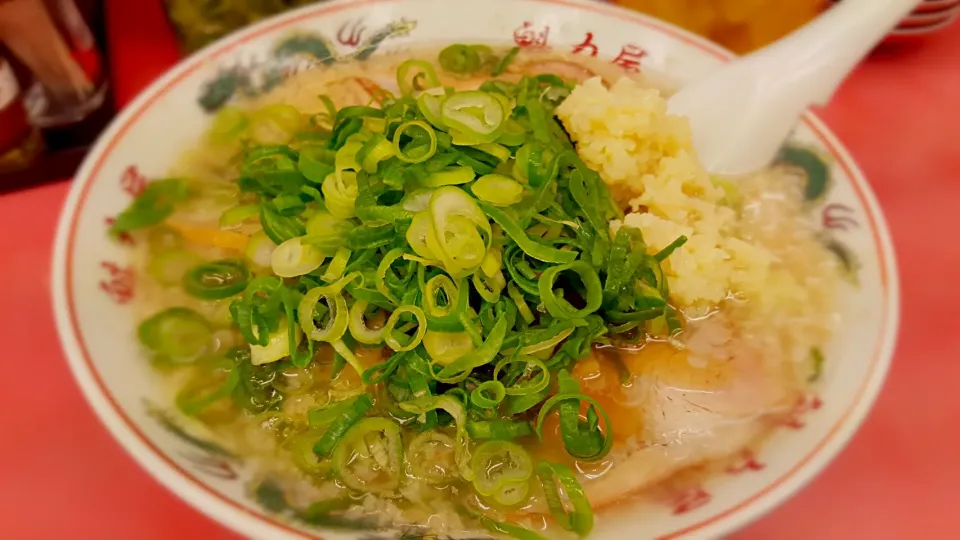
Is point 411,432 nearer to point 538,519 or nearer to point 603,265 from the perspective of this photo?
point 538,519

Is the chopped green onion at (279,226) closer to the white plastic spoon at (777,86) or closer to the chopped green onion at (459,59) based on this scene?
the chopped green onion at (459,59)

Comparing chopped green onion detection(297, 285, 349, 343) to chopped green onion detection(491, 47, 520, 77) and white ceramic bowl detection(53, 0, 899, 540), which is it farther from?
chopped green onion detection(491, 47, 520, 77)

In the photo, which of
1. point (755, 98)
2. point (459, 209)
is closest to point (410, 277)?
point (459, 209)

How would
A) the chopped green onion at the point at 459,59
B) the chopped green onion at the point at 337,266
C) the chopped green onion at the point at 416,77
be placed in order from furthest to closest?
1. the chopped green onion at the point at 459,59
2. the chopped green onion at the point at 416,77
3. the chopped green onion at the point at 337,266

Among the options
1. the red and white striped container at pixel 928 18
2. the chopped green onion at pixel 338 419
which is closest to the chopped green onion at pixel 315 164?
the chopped green onion at pixel 338 419

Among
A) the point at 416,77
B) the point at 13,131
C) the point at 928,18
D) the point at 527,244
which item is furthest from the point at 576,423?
the point at 928,18

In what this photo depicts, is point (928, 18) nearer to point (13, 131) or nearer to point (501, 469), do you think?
point (501, 469)

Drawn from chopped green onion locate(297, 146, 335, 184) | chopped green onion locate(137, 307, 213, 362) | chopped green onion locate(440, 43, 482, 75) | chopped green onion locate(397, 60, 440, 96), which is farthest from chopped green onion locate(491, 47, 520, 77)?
chopped green onion locate(137, 307, 213, 362)
